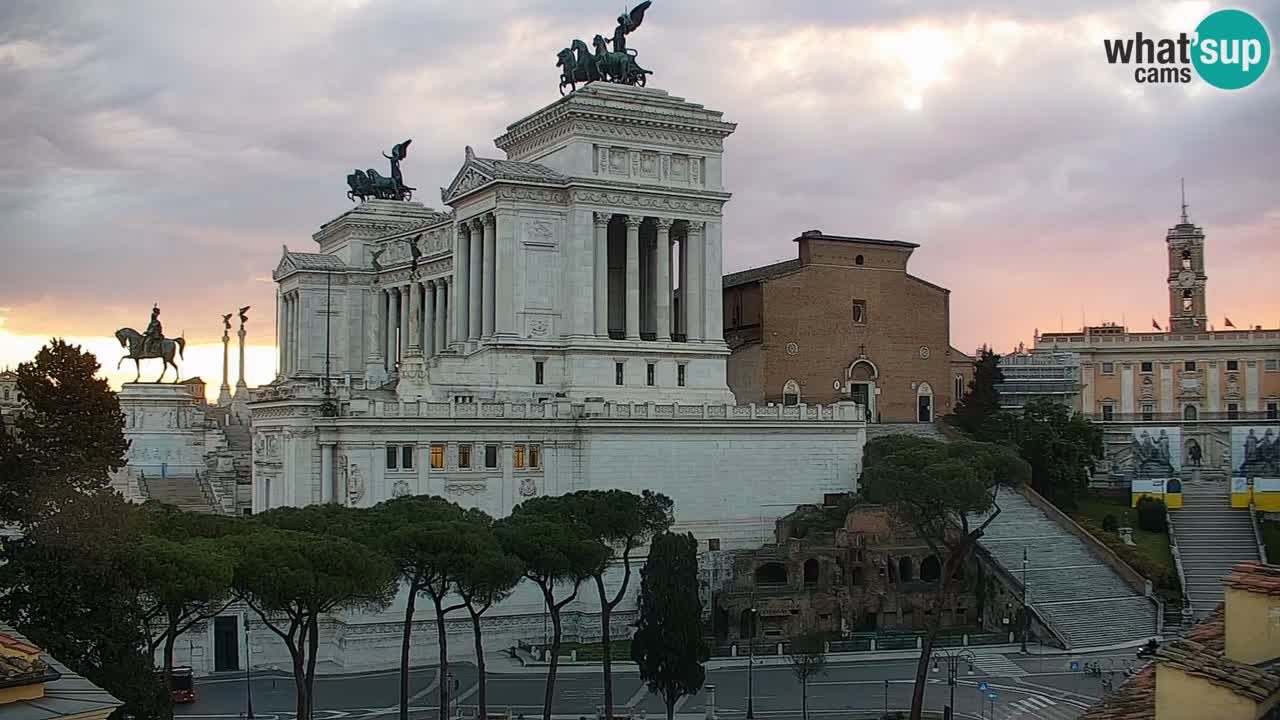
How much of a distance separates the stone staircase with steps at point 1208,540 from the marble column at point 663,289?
32584 millimetres

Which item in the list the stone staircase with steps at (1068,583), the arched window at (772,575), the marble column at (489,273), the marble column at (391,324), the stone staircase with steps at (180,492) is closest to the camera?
the stone staircase with steps at (1068,583)

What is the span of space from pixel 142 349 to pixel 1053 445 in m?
62.7

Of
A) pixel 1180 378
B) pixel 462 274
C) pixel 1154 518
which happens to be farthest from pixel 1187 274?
pixel 462 274

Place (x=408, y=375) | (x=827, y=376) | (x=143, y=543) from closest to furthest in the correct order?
1. (x=143, y=543)
2. (x=408, y=375)
3. (x=827, y=376)

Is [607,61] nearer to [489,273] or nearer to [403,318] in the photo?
A: [489,273]

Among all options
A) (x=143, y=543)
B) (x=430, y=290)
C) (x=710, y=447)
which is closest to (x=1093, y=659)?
(x=710, y=447)

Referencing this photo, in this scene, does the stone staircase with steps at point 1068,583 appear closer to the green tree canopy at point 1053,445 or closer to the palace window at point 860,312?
Answer: the green tree canopy at point 1053,445

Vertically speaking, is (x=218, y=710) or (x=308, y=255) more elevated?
(x=308, y=255)

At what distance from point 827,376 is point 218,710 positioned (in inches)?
2029

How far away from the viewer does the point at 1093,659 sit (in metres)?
66.4

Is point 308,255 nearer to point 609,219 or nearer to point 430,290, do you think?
point 430,290

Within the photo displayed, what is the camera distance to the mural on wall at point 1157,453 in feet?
308

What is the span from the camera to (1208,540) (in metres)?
83.4

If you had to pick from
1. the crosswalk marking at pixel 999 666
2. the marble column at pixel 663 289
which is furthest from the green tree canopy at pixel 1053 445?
the marble column at pixel 663 289
